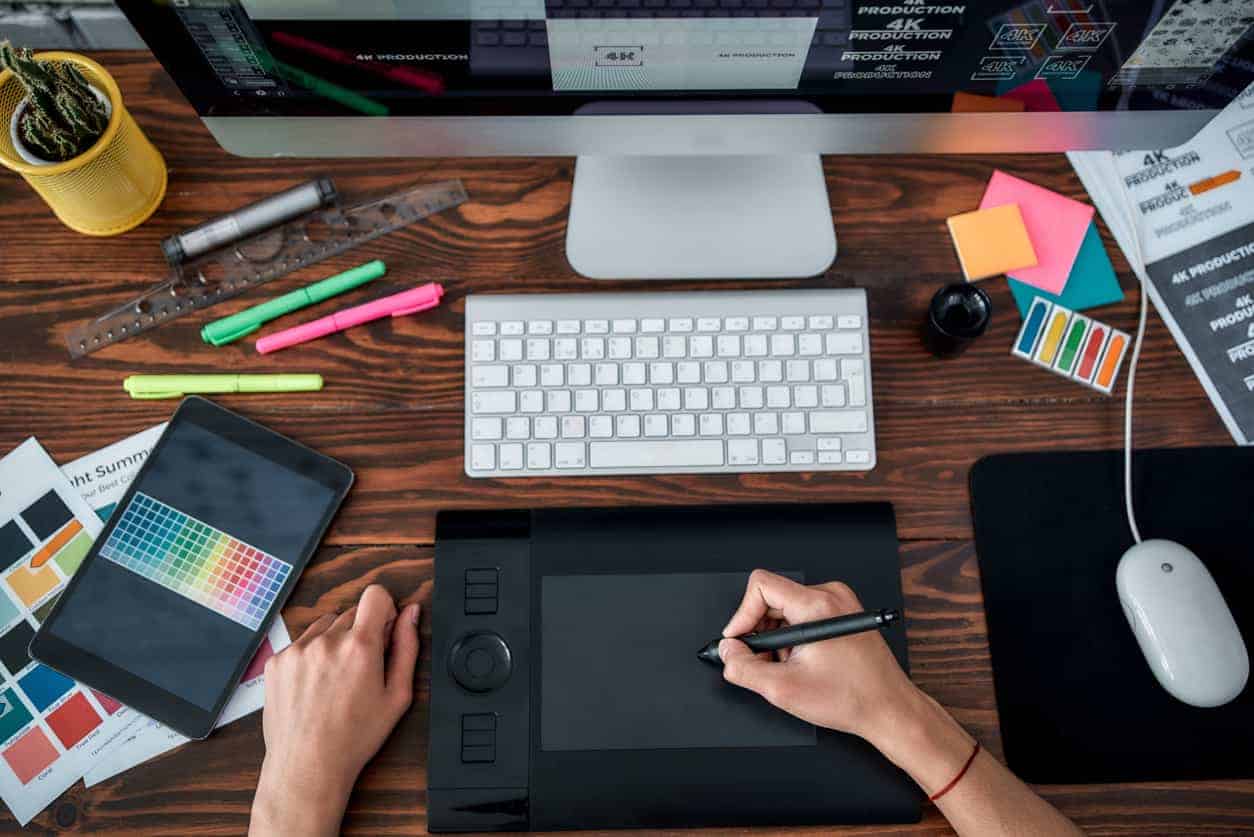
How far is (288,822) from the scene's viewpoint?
698 mm

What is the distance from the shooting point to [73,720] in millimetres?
750

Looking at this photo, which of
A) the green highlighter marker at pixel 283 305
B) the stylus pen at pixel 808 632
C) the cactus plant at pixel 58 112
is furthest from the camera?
the green highlighter marker at pixel 283 305

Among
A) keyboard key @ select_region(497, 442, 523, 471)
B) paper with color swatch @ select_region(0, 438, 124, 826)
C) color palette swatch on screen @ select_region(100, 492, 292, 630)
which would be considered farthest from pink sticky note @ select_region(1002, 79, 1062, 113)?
paper with color swatch @ select_region(0, 438, 124, 826)

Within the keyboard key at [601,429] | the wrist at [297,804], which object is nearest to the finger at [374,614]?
the wrist at [297,804]

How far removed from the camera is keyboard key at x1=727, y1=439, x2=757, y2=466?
2.58 feet

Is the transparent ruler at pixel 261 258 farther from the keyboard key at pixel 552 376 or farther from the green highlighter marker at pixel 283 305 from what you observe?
the keyboard key at pixel 552 376

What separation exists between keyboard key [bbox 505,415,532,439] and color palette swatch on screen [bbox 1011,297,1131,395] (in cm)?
45

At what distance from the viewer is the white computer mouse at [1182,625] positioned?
73cm

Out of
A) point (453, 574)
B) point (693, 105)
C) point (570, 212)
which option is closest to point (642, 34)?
point (693, 105)

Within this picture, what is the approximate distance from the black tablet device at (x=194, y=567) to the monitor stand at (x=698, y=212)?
1.07 ft

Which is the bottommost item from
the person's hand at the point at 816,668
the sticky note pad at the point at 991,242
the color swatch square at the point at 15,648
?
the color swatch square at the point at 15,648

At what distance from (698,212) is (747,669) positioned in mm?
408

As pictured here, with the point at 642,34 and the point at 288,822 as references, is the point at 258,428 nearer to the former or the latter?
the point at 288,822

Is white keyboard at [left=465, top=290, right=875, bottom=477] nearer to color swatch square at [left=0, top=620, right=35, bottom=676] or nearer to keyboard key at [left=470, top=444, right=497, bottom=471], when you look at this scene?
keyboard key at [left=470, top=444, right=497, bottom=471]
